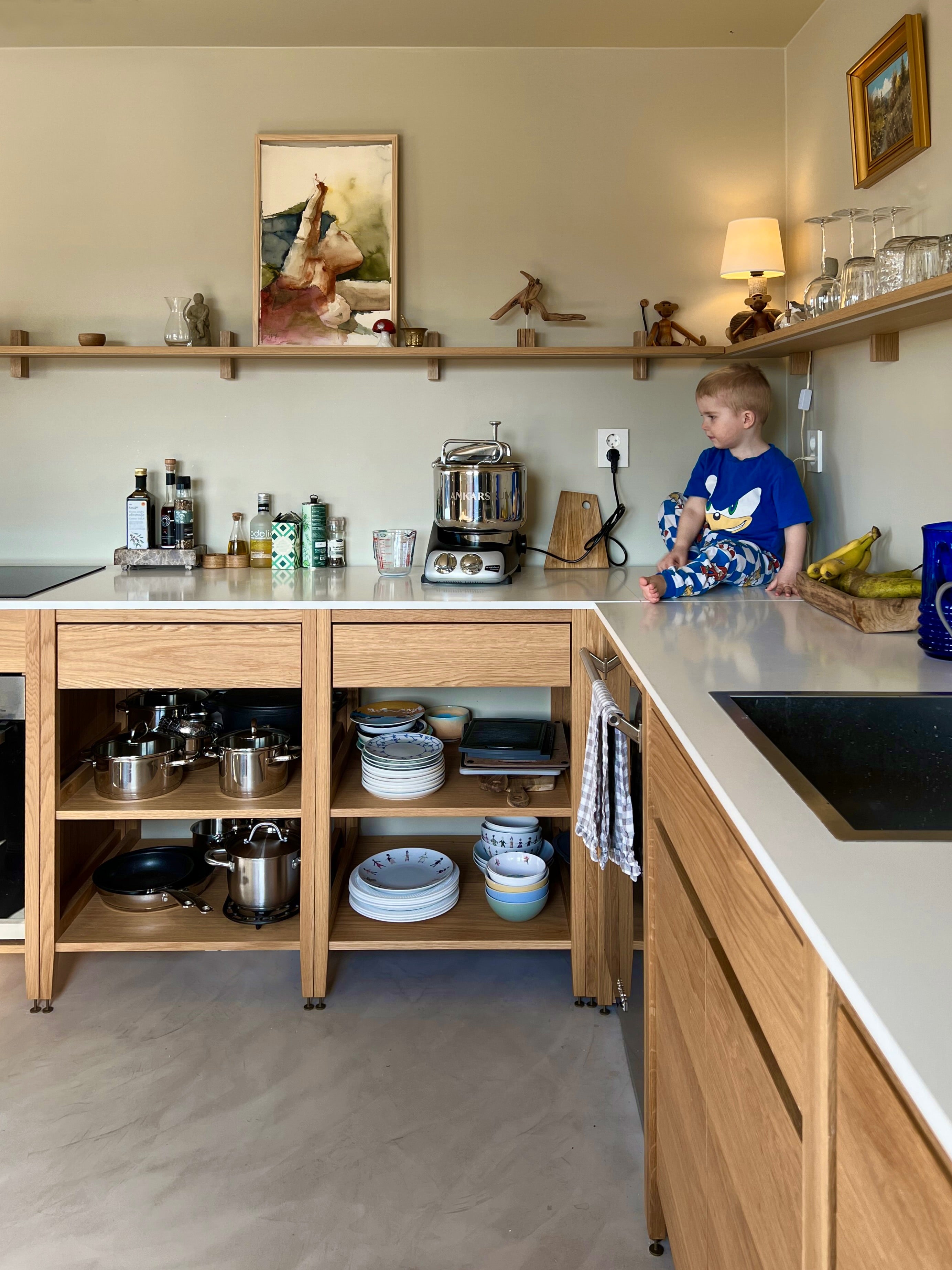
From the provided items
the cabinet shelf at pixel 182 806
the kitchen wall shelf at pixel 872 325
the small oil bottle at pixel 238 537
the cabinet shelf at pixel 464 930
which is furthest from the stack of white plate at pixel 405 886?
the kitchen wall shelf at pixel 872 325

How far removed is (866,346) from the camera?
6.90 feet

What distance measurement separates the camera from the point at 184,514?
257 cm

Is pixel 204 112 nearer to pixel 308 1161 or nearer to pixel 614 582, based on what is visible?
pixel 614 582

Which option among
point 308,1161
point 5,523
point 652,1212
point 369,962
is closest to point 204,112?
point 5,523

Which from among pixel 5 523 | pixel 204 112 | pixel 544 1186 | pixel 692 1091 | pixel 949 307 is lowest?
pixel 544 1186

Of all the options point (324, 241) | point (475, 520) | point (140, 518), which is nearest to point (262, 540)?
point (140, 518)

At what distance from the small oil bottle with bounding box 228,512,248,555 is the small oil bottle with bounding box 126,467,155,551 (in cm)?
21

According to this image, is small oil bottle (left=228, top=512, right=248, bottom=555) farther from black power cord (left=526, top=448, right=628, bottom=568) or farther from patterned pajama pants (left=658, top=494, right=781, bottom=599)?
patterned pajama pants (left=658, top=494, right=781, bottom=599)

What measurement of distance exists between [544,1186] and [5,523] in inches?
83.7

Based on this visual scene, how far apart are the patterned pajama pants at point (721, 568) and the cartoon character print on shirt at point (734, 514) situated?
0.07 ft

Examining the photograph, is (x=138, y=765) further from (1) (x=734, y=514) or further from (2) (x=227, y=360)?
(1) (x=734, y=514)

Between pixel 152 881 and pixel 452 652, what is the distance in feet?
3.27

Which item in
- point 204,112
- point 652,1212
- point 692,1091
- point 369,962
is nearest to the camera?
point 692,1091

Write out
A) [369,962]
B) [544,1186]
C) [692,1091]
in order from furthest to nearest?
[369,962], [544,1186], [692,1091]
